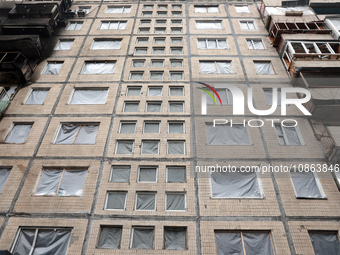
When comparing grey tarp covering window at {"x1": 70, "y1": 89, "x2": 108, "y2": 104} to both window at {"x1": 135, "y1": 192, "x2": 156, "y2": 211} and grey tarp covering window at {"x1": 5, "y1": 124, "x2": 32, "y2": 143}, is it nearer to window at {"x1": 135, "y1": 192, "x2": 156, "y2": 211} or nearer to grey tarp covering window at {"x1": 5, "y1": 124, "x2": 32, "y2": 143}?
grey tarp covering window at {"x1": 5, "y1": 124, "x2": 32, "y2": 143}

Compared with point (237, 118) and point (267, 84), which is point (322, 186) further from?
point (267, 84)

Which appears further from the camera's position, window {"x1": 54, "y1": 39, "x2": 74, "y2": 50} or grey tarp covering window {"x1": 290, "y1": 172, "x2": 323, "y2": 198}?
window {"x1": 54, "y1": 39, "x2": 74, "y2": 50}

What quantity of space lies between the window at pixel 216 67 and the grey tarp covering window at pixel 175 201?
10886 mm

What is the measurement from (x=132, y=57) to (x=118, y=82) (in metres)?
3.56

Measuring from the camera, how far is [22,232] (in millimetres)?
11258

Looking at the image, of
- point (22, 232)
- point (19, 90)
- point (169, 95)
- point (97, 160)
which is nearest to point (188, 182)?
point (97, 160)

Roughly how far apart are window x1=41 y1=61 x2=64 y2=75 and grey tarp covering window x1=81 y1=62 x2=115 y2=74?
7.23 ft

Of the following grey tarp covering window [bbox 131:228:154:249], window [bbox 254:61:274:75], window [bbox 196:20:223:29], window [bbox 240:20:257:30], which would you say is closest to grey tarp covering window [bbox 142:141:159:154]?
grey tarp covering window [bbox 131:228:154:249]

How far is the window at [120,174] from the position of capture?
13.0 m

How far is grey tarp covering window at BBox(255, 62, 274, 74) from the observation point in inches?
753

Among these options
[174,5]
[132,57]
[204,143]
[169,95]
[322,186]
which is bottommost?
[322,186]

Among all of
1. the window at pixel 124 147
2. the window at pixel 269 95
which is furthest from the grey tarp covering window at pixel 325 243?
the window at pixel 124 147

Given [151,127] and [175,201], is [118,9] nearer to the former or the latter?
[151,127]

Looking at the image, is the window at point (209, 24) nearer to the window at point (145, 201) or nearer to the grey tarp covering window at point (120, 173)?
the grey tarp covering window at point (120, 173)
